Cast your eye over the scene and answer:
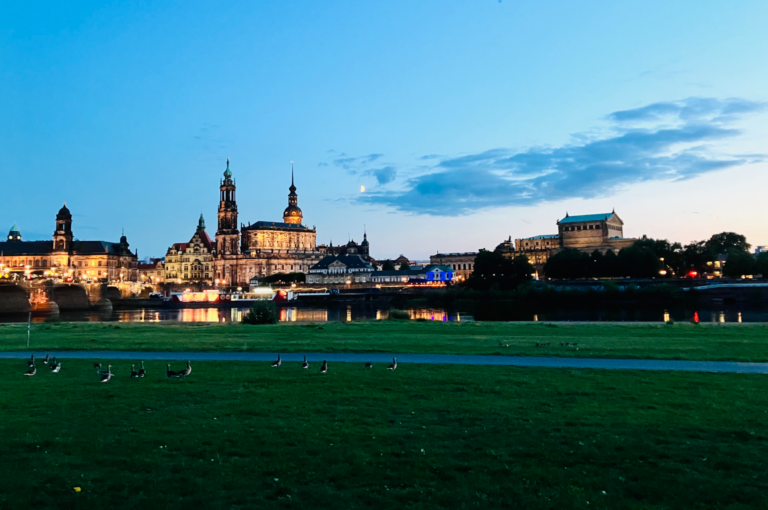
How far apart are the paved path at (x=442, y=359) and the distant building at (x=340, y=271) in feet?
499

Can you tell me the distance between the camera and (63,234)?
575 ft

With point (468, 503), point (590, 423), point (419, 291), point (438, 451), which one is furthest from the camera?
point (419, 291)

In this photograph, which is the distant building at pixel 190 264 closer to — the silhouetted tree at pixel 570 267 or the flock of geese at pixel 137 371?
the silhouetted tree at pixel 570 267

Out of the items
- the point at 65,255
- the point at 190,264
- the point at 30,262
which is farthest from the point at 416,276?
the point at 30,262

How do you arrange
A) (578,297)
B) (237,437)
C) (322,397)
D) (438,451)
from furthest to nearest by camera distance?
(578,297) → (322,397) → (237,437) → (438,451)

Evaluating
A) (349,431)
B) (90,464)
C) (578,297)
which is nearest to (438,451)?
(349,431)

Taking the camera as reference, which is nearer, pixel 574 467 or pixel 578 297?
pixel 574 467

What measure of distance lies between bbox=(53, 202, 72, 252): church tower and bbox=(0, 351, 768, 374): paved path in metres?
171

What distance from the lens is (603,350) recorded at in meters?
22.6

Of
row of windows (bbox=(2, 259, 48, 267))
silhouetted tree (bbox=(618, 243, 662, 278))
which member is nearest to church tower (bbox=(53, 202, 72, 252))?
row of windows (bbox=(2, 259, 48, 267))

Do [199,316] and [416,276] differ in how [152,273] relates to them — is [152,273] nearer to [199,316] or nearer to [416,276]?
[416,276]

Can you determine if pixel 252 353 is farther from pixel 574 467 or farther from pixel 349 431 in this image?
pixel 574 467

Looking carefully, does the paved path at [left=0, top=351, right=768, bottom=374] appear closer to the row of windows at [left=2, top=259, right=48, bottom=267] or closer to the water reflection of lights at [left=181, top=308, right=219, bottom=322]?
the water reflection of lights at [left=181, top=308, right=219, bottom=322]

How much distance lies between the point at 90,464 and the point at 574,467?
7.11 meters
